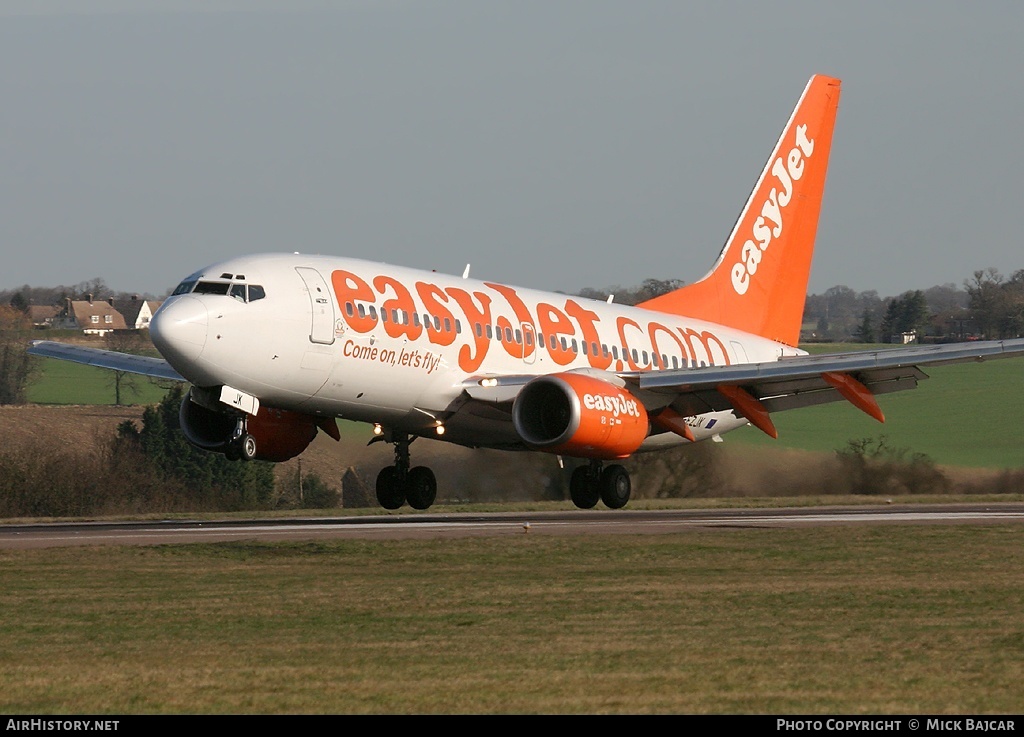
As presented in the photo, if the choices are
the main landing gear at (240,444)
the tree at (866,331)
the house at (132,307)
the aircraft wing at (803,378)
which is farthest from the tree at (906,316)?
the main landing gear at (240,444)

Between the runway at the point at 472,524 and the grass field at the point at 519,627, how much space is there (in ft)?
8.74

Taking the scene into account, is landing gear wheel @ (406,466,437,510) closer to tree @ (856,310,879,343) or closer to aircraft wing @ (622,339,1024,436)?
aircraft wing @ (622,339,1024,436)

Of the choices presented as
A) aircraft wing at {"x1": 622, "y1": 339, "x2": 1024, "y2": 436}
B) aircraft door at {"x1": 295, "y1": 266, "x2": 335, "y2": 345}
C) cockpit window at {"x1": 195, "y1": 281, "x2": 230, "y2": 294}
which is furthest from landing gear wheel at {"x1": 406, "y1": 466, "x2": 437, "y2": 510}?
cockpit window at {"x1": 195, "y1": 281, "x2": 230, "y2": 294}

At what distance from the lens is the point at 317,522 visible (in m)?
37.3

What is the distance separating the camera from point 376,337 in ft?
105

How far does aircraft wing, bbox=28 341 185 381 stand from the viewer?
125 feet

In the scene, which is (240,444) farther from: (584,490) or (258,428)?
(584,490)

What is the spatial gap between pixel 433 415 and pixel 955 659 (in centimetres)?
1989

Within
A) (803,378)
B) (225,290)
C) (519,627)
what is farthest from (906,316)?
(519,627)

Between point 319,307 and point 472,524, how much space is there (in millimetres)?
6749

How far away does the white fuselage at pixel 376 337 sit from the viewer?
97.9 ft

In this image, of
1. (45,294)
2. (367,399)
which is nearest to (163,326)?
(367,399)

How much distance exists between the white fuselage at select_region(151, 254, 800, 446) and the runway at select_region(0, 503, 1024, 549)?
2.51 metres
